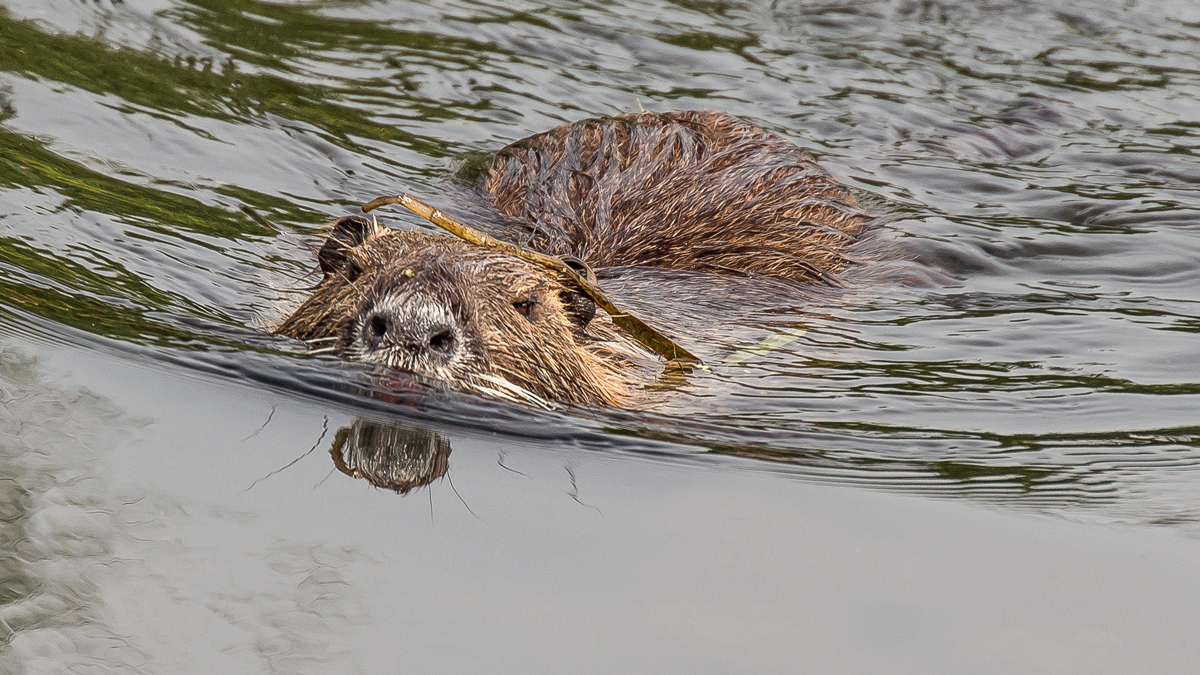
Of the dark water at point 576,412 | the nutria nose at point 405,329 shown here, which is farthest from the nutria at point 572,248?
the dark water at point 576,412

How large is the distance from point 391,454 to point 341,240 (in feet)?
2.96

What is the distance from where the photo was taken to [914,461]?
3393 millimetres

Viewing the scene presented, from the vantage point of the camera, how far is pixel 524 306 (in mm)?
3604

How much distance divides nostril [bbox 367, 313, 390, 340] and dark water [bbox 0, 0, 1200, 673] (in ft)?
0.42

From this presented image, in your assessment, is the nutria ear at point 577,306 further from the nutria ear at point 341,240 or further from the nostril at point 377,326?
the nostril at point 377,326

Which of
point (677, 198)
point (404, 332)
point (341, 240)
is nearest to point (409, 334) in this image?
point (404, 332)

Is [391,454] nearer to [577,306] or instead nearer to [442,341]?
[442,341]

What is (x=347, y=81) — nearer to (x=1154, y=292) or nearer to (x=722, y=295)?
(x=722, y=295)

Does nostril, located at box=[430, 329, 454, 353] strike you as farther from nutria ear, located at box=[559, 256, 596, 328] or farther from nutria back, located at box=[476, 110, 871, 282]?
nutria back, located at box=[476, 110, 871, 282]

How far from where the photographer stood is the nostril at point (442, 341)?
3.22 meters

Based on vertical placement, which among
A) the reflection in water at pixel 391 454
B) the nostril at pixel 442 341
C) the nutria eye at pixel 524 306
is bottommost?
the reflection in water at pixel 391 454

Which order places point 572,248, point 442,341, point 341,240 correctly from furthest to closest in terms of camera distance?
point 572,248, point 341,240, point 442,341

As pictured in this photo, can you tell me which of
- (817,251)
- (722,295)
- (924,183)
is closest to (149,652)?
(722,295)

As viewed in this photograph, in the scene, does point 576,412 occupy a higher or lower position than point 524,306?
lower
